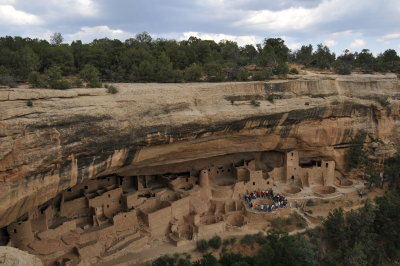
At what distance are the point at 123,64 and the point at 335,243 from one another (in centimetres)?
1545

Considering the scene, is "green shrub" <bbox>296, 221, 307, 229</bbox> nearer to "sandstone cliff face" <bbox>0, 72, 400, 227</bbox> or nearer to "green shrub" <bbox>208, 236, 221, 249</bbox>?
"green shrub" <bbox>208, 236, 221, 249</bbox>

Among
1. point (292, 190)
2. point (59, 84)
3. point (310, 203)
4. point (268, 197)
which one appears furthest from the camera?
point (292, 190)

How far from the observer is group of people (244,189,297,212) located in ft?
58.7

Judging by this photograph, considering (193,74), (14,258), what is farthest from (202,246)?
(14,258)

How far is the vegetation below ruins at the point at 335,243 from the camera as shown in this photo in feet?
49.9

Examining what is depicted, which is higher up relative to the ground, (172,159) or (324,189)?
(172,159)

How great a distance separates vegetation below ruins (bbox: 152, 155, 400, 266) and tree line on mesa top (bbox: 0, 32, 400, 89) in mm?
8542

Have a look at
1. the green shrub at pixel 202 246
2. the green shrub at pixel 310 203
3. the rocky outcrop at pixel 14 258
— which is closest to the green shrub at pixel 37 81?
the rocky outcrop at pixel 14 258

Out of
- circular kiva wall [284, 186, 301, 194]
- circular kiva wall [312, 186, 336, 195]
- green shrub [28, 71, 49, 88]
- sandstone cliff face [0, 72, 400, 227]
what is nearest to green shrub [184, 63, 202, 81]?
sandstone cliff face [0, 72, 400, 227]

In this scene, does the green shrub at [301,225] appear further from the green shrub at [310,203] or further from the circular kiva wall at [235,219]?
the circular kiva wall at [235,219]

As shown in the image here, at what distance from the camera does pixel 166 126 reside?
14.4m

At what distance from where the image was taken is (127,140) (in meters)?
13.6

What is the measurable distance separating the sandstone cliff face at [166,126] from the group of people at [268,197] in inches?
102

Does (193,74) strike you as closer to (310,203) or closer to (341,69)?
(310,203)
